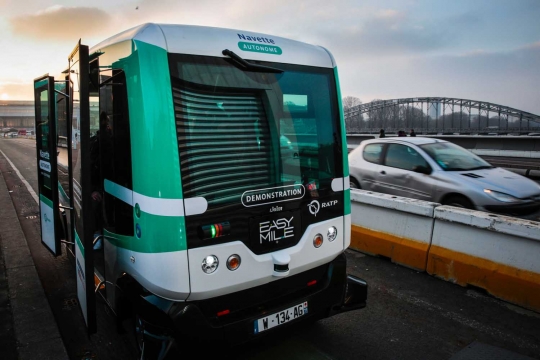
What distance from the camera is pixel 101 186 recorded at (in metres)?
3.47

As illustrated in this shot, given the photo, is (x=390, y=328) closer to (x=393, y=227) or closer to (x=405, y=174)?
(x=393, y=227)

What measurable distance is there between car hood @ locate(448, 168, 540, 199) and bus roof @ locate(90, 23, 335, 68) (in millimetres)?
4539

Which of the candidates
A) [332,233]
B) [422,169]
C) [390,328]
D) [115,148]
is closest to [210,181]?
[115,148]

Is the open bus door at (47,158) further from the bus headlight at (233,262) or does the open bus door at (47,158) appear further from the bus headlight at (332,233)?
the bus headlight at (332,233)

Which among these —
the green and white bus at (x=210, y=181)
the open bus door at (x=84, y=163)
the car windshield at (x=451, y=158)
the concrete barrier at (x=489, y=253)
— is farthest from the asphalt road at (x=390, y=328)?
the car windshield at (x=451, y=158)

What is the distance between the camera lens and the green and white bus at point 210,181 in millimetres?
2639

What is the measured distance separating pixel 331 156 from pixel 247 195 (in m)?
0.96

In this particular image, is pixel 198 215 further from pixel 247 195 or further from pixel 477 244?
pixel 477 244

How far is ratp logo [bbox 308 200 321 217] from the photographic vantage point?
3312 millimetres

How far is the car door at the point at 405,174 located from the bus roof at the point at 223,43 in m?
4.63

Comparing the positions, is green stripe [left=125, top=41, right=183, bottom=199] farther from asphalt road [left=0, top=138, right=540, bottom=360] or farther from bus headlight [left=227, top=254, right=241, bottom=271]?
asphalt road [left=0, top=138, right=540, bottom=360]

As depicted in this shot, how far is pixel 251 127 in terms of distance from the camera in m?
3.06

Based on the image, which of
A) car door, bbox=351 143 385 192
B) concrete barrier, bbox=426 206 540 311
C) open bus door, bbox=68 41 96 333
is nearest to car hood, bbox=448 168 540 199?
car door, bbox=351 143 385 192

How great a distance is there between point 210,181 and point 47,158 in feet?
9.07
